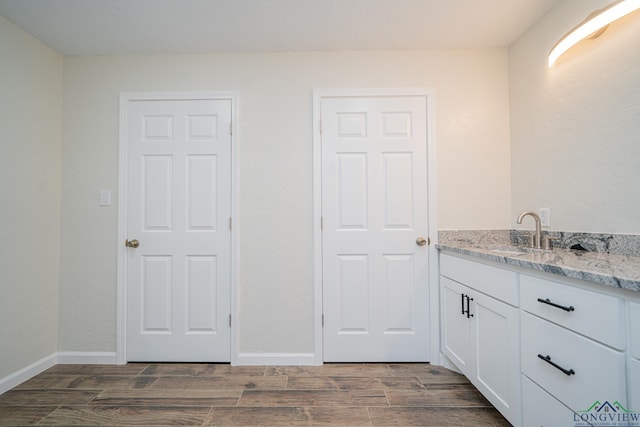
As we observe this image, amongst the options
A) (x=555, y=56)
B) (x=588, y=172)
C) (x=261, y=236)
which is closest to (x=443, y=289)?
(x=588, y=172)

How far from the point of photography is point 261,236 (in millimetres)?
2295

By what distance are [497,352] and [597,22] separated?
67.1 inches

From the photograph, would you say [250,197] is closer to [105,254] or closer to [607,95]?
[105,254]

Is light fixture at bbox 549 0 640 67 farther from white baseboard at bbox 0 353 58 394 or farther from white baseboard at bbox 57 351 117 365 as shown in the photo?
white baseboard at bbox 0 353 58 394

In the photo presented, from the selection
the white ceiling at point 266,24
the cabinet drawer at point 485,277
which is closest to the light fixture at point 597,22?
the white ceiling at point 266,24

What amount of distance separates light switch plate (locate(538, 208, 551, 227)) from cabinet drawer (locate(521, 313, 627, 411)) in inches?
35.5

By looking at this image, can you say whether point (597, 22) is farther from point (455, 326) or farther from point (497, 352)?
point (455, 326)

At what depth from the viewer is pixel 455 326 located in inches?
78.0

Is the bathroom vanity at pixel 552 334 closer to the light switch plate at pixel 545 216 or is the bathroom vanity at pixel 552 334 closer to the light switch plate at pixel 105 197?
the light switch plate at pixel 545 216

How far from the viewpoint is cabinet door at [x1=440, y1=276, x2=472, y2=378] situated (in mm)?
1832

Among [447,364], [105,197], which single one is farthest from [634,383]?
[105,197]

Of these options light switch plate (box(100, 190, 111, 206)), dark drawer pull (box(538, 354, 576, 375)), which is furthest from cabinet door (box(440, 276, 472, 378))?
light switch plate (box(100, 190, 111, 206))

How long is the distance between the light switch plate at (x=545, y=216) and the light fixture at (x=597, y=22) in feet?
3.04

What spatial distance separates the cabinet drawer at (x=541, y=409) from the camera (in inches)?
44.4
